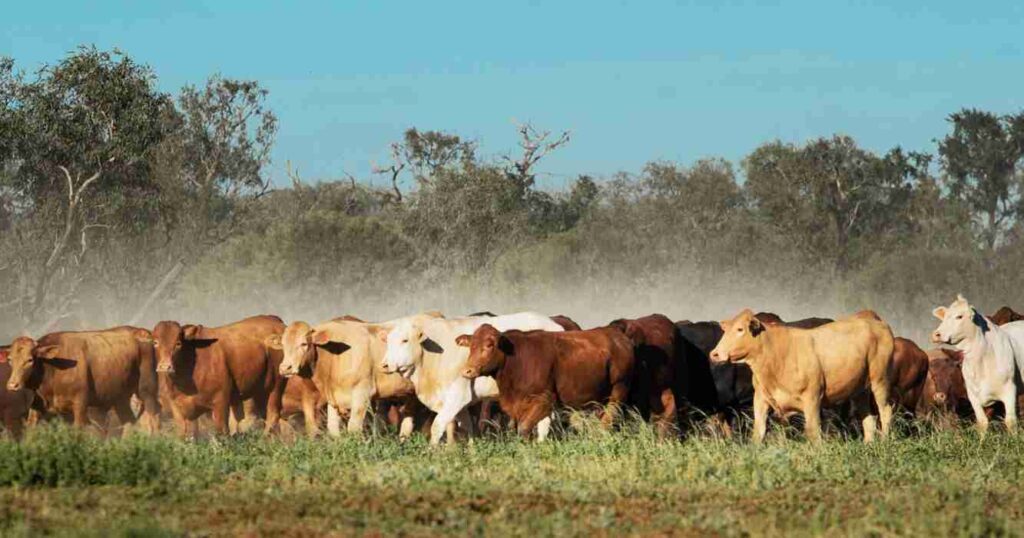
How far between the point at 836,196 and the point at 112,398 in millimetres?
38304

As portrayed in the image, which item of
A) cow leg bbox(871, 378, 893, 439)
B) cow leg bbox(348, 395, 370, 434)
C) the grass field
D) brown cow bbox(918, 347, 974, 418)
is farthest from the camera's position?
brown cow bbox(918, 347, 974, 418)

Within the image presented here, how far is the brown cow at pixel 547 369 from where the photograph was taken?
1647 centimetres

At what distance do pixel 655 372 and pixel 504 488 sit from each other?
6199mm

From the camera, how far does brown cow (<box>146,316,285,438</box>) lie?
59.1 ft

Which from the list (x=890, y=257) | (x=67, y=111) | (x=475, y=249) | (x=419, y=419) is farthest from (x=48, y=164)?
(x=890, y=257)

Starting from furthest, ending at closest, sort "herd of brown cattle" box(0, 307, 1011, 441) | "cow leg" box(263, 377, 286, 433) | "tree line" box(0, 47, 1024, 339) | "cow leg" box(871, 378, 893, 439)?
"tree line" box(0, 47, 1024, 339)
"cow leg" box(263, 377, 286, 433)
"cow leg" box(871, 378, 893, 439)
"herd of brown cattle" box(0, 307, 1011, 441)

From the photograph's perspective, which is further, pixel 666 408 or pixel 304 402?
pixel 304 402

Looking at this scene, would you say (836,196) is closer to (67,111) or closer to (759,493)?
(67,111)

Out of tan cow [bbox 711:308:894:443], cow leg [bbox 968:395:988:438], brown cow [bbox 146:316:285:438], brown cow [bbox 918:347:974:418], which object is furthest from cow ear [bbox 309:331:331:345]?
brown cow [bbox 918:347:974:418]

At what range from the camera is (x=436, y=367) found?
17.6m

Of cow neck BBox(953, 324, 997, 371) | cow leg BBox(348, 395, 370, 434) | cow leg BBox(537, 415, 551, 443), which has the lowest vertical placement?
cow leg BBox(537, 415, 551, 443)

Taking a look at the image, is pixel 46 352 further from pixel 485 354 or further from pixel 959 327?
pixel 959 327

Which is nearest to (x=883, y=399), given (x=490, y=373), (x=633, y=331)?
(x=633, y=331)

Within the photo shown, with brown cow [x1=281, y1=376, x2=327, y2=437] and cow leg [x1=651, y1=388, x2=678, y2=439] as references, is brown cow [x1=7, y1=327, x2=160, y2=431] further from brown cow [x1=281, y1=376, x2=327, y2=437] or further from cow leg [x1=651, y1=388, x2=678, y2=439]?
cow leg [x1=651, y1=388, x2=678, y2=439]
